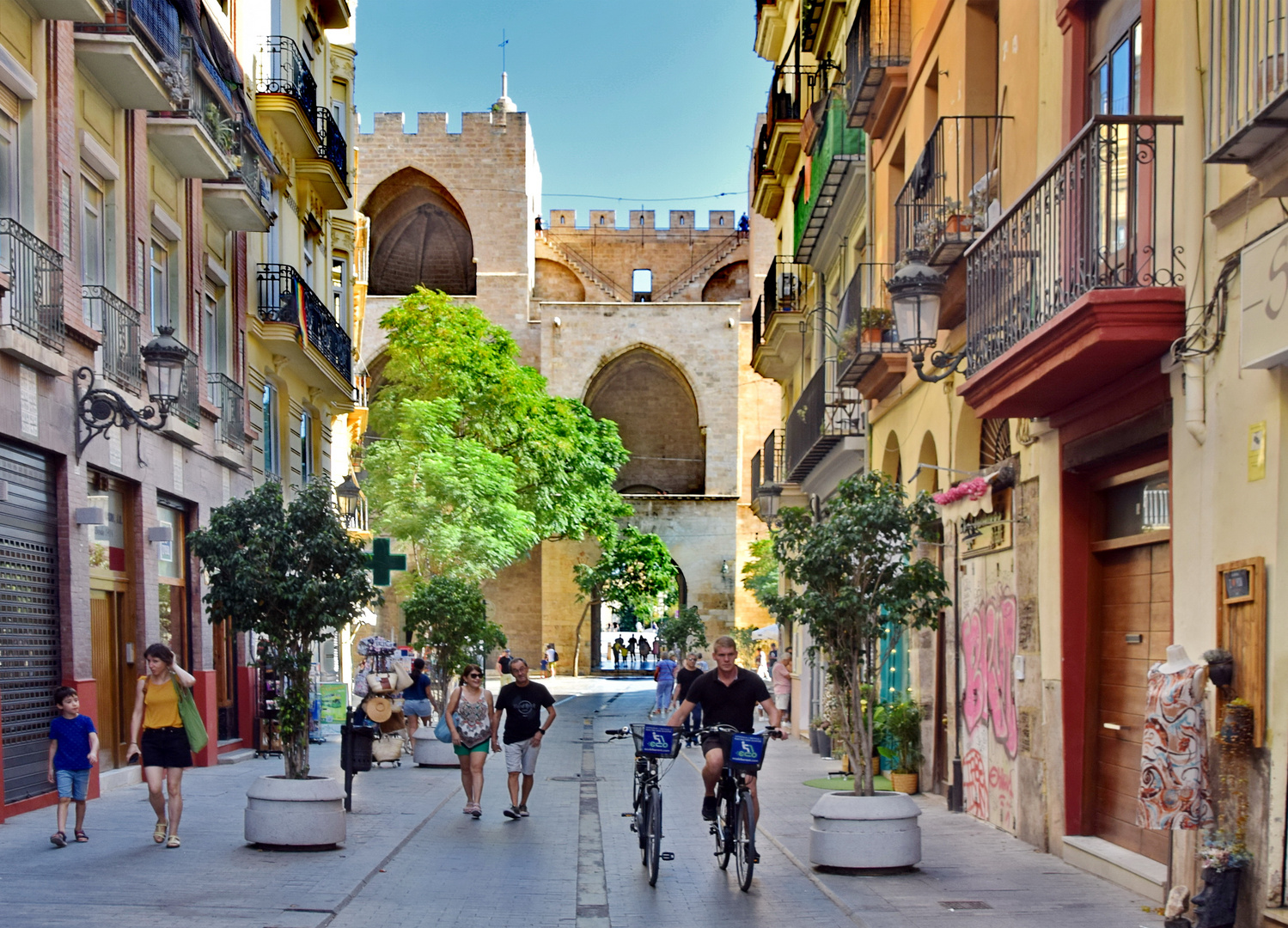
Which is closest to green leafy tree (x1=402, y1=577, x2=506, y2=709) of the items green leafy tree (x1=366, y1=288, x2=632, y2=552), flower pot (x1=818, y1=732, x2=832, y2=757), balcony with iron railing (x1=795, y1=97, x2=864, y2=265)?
flower pot (x1=818, y1=732, x2=832, y2=757)

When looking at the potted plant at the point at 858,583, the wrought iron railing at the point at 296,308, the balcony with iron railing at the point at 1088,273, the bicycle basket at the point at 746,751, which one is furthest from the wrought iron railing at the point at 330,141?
the bicycle basket at the point at 746,751

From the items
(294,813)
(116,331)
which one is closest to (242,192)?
(116,331)

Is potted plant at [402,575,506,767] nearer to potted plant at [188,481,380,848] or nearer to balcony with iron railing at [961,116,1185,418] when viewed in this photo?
potted plant at [188,481,380,848]

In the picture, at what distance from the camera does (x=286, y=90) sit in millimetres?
23875

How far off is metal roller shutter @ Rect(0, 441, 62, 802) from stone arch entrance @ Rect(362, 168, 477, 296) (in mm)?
52953

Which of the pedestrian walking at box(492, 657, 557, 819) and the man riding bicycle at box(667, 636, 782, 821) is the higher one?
the man riding bicycle at box(667, 636, 782, 821)

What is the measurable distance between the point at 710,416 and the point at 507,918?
52114mm

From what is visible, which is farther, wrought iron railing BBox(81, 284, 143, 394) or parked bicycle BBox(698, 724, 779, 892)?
wrought iron railing BBox(81, 284, 143, 394)

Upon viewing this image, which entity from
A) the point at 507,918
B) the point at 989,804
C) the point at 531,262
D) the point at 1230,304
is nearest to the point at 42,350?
the point at 507,918

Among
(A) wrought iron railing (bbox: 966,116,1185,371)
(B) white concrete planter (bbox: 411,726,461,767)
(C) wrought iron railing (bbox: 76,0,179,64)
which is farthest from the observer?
(B) white concrete planter (bbox: 411,726,461,767)

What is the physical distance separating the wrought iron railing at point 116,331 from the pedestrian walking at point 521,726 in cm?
538

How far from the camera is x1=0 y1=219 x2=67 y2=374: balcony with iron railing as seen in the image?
12977mm

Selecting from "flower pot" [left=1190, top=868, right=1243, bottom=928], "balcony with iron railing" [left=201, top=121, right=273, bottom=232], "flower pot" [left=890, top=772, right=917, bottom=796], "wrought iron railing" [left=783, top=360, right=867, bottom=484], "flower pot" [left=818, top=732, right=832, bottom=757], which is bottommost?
"flower pot" [left=818, top=732, right=832, bottom=757]

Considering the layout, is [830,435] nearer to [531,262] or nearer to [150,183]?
[150,183]
